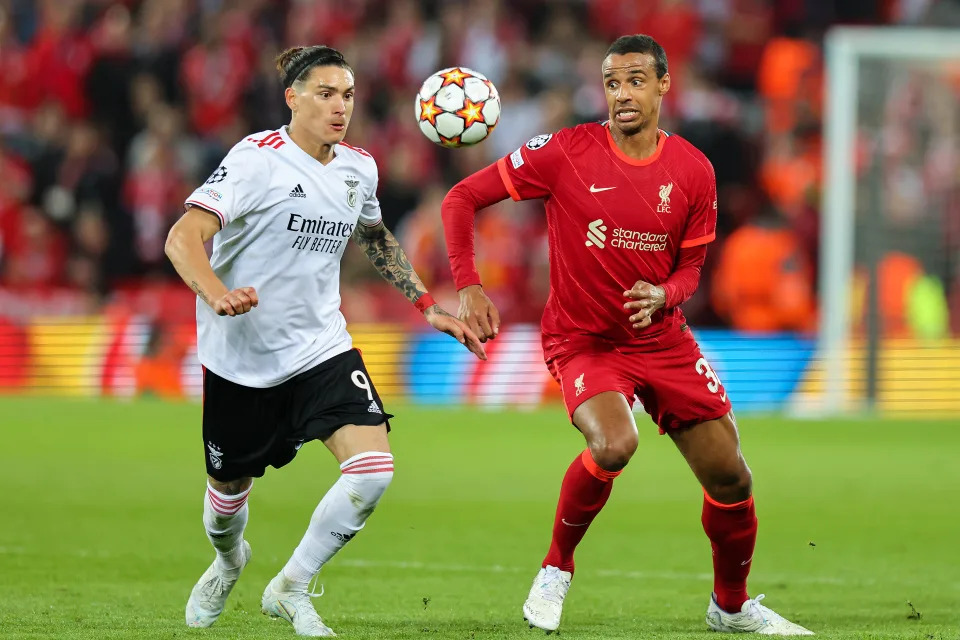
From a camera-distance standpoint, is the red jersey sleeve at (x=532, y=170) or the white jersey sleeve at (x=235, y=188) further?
the red jersey sleeve at (x=532, y=170)

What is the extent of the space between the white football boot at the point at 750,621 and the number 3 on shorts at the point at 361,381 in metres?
1.72

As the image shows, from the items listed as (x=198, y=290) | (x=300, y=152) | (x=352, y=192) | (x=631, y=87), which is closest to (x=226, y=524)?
(x=198, y=290)

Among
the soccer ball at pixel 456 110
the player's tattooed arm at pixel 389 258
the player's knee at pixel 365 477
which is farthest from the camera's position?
the soccer ball at pixel 456 110

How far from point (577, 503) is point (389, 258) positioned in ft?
4.54

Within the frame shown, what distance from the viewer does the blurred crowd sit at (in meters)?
17.8

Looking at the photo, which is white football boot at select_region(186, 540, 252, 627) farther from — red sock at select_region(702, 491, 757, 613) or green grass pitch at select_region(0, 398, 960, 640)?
red sock at select_region(702, 491, 757, 613)

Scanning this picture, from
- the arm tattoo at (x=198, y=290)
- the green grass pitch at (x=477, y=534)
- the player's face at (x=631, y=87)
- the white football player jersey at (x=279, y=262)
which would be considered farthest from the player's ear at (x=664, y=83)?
the green grass pitch at (x=477, y=534)

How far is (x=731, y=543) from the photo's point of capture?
647cm

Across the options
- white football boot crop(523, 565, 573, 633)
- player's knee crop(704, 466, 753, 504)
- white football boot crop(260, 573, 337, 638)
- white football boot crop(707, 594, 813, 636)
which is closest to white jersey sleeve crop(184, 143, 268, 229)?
white football boot crop(260, 573, 337, 638)

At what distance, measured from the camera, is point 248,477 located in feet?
21.2

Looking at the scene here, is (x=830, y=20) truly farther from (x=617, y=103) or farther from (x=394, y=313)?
(x=617, y=103)

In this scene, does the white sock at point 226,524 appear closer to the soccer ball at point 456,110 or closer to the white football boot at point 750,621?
the soccer ball at point 456,110

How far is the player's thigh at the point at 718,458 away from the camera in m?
6.34

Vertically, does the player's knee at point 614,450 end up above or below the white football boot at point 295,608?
above
